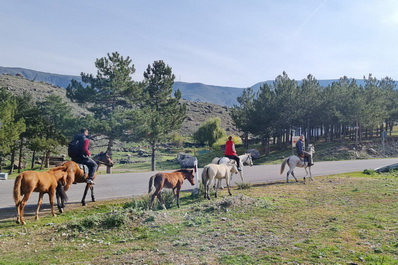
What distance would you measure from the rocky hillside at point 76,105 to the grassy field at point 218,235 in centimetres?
7640

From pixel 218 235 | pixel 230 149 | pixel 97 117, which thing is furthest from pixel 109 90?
pixel 218 235

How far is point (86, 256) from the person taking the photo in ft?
22.7

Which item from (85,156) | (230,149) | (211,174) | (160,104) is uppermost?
(160,104)

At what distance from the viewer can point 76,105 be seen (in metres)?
106

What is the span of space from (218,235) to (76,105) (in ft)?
351

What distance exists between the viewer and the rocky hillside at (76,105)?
97812 mm

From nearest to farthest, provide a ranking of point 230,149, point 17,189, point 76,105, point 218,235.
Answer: point 218,235 → point 17,189 → point 230,149 → point 76,105

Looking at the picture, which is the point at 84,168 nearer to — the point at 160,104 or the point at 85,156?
the point at 85,156

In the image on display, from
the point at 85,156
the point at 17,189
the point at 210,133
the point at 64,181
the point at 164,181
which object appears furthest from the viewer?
the point at 210,133

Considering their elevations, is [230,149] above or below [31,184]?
above

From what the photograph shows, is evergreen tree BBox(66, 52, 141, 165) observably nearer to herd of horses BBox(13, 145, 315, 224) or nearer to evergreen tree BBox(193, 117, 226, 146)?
herd of horses BBox(13, 145, 315, 224)

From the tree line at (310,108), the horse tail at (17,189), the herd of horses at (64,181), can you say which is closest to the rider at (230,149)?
the herd of horses at (64,181)

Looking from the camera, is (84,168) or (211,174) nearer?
(84,168)

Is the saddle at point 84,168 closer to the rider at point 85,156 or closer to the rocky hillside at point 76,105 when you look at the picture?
the rider at point 85,156
